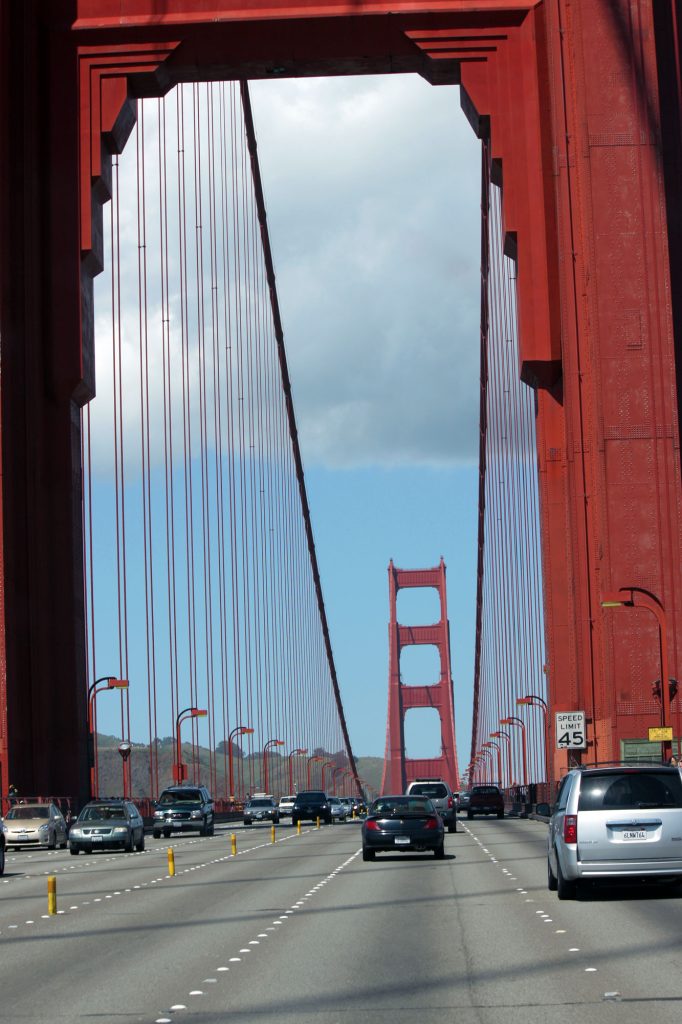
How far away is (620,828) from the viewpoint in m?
18.3

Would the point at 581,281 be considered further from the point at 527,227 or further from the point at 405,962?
the point at 405,962

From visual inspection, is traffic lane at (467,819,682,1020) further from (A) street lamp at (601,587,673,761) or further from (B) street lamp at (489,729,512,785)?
(B) street lamp at (489,729,512,785)

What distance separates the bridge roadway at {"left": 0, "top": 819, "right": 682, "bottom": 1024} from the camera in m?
10.2

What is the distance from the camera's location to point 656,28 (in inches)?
1976

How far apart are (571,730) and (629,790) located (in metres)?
27.2

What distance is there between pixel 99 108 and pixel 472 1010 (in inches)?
1793

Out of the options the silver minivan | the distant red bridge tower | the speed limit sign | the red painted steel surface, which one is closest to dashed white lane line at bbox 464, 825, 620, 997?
the silver minivan

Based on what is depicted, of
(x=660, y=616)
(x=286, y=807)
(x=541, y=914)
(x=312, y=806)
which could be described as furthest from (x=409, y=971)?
(x=286, y=807)

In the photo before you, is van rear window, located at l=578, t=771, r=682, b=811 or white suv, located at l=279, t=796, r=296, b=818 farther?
white suv, located at l=279, t=796, r=296, b=818

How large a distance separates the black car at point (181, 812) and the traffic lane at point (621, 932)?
96.8 ft

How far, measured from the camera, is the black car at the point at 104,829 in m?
39.1

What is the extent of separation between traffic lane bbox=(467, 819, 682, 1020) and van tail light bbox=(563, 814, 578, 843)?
0.68 meters

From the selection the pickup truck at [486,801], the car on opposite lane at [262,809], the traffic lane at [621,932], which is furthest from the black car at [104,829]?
the car on opposite lane at [262,809]

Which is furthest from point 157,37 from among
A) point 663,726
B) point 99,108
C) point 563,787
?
point 563,787
